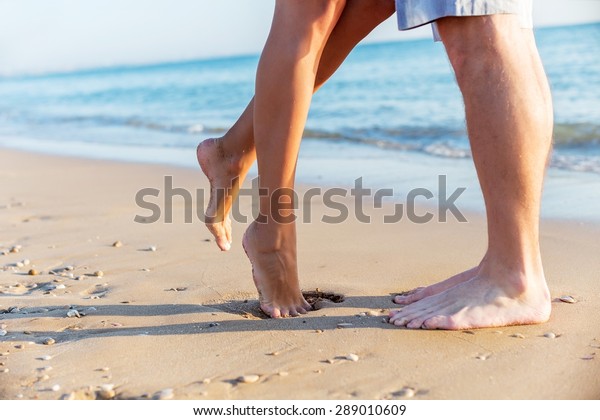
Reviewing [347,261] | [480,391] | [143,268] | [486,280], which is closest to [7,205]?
[143,268]

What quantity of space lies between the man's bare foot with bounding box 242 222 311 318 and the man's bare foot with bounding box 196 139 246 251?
0.80 ft

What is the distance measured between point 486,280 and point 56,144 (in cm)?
612

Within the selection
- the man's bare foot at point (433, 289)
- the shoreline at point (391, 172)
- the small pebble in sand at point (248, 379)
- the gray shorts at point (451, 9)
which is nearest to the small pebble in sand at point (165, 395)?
the small pebble in sand at point (248, 379)

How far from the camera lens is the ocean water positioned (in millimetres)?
4856

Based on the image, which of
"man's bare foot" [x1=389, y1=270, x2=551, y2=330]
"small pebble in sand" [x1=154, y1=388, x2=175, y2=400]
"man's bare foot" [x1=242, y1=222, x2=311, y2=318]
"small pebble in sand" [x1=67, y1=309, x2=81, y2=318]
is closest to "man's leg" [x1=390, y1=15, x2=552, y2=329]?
"man's bare foot" [x1=389, y1=270, x2=551, y2=330]

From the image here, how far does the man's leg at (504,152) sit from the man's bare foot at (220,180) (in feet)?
2.13

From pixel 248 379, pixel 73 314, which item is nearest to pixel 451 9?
pixel 248 379

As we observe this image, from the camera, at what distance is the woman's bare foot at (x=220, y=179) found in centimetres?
217

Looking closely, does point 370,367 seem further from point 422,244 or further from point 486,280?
point 422,244

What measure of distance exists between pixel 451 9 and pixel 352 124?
560 cm

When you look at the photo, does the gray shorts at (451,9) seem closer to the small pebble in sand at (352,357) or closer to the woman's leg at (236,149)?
the woman's leg at (236,149)

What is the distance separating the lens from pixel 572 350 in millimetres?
1589

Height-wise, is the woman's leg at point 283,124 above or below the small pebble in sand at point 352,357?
above

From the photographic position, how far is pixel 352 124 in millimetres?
7258
